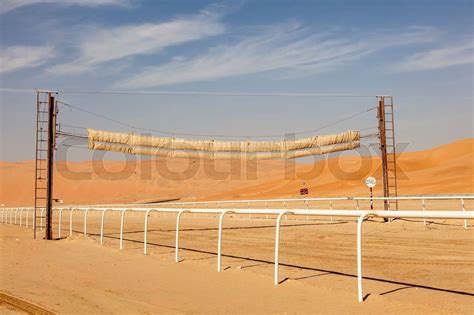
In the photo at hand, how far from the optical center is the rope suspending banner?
2992 cm

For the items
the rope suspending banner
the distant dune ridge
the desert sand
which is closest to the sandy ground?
the desert sand

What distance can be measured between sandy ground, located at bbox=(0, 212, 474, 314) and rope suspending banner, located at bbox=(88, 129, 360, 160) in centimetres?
1525

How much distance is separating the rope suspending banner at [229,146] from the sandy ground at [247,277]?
50.0 ft

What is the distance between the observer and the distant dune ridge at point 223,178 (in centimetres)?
6009

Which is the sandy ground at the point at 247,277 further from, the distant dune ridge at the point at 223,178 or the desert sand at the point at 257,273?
the distant dune ridge at the point at 223,178

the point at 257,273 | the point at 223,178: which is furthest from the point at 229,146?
the point at 223,178

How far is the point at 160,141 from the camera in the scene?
103 ft

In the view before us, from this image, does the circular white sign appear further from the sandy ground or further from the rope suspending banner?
the sandy ground

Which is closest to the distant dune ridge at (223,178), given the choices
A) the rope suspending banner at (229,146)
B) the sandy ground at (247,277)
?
the rope suspending banner at (229,146)

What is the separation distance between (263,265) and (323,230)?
9066mm

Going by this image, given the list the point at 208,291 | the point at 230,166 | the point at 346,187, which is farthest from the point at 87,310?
the point at 230,166

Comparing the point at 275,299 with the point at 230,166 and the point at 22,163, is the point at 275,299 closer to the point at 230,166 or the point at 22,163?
the point at 230,166

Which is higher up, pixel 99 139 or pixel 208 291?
pixel 99 139

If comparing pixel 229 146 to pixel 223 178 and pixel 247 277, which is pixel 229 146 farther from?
pixel 223 178
